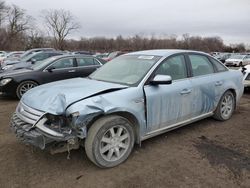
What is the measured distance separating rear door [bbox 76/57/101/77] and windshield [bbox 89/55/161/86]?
3916 millimetres

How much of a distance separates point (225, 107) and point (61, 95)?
359cm

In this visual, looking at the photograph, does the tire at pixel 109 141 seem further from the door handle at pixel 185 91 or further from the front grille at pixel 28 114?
the door handle at pixel 185 91

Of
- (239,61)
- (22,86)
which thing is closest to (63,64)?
(22,86)

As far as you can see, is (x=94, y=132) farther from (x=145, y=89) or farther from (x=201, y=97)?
(x=201, y=97)

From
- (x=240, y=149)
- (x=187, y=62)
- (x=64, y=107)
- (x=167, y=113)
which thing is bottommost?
(x=240, y=149)

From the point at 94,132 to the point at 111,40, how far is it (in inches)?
2587

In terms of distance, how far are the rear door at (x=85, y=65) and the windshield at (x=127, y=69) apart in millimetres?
3916

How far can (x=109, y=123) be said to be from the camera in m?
3.03

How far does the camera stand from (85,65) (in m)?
8.45

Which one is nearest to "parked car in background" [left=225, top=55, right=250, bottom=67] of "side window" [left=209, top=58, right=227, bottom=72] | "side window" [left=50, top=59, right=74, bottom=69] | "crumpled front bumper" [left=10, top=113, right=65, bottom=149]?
"side window" [left=50, top=59, right=74, bottom=69]

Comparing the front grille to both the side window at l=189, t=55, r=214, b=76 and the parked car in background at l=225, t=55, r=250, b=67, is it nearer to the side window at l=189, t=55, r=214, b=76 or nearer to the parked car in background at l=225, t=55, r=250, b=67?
the side window at l=189, t=55, r=214, b=76

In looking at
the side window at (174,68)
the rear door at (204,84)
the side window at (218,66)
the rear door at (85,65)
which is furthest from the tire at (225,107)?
the rear door at (85,65)

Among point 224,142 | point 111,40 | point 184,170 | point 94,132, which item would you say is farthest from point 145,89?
point 111,40

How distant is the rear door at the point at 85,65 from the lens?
8.19m
